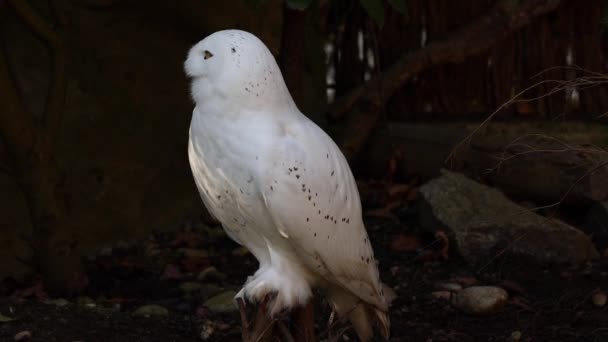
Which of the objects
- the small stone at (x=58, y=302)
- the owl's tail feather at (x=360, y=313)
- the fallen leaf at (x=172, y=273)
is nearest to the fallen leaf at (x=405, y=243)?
the fallen leaf at (x=172, y=273)

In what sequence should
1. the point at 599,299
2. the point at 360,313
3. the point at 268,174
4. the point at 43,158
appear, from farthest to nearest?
the point at 43,158 → the point at 599,299 → the point at 360,313 → the point at 268,174

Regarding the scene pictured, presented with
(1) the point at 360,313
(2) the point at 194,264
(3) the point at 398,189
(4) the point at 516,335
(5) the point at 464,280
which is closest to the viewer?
(1) the point at 360,313

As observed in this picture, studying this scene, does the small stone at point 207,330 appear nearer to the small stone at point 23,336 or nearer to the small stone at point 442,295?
the small stone at point 23,336

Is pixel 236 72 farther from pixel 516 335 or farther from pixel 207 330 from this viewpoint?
pixel 516 335

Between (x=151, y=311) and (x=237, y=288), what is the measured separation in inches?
19.8

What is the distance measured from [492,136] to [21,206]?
8.75 feet

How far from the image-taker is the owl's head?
9.71 feet

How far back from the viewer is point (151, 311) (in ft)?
13.7

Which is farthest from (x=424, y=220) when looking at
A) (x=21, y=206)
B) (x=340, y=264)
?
(x=21, y=206)

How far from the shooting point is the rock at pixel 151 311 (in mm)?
4129

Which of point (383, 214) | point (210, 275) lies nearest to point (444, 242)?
point (383, 214)

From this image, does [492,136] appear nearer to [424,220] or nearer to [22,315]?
[424,220]

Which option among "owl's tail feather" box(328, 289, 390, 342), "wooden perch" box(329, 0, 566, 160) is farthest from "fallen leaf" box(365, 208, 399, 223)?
"owl's tail feather" box(328, 289, 390, 342)

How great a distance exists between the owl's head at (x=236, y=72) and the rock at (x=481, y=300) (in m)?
1.57
